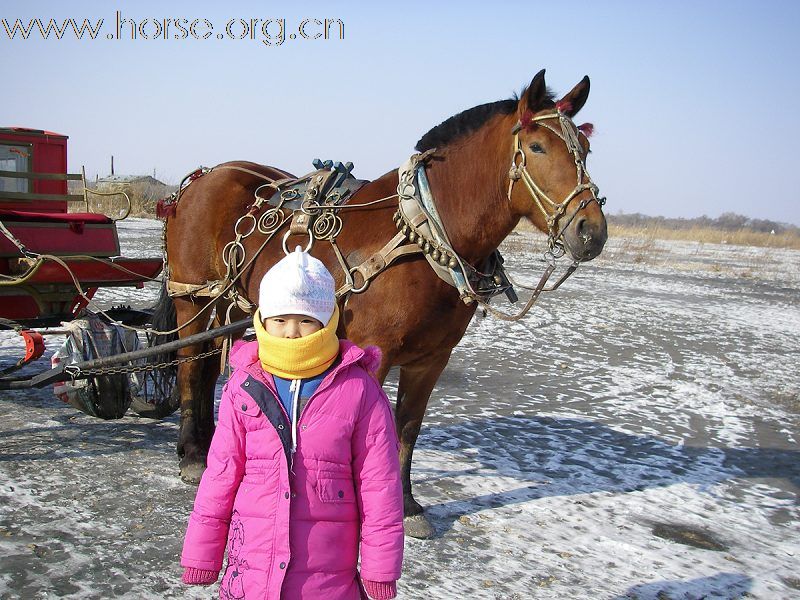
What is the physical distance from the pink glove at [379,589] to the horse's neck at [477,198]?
1926 mm

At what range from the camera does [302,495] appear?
2.03 m

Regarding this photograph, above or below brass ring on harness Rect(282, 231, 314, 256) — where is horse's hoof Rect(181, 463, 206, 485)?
below

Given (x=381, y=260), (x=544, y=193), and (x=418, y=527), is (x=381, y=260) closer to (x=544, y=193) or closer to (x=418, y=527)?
(x=544, y=193)

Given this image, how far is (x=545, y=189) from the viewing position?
341 centimetres

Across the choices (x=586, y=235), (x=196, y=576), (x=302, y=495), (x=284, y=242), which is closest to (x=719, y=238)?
(x=586, y=235)

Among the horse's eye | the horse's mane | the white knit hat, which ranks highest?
the horse's mane

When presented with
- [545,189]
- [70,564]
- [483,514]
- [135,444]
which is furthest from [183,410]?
[545,189]

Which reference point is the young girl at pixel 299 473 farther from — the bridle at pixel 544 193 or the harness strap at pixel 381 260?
the bridle at pixel 544 193

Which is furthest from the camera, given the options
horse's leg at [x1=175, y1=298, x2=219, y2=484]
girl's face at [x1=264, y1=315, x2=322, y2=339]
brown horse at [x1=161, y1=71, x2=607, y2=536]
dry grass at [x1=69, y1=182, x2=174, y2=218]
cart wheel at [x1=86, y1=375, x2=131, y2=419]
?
dry grass at [x1=69, y1=182, x2=174, y2=218]

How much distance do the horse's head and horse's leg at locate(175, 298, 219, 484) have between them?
2.36 meters

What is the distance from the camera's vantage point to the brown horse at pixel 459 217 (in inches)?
133

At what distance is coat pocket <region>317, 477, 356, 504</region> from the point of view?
6.68 feet

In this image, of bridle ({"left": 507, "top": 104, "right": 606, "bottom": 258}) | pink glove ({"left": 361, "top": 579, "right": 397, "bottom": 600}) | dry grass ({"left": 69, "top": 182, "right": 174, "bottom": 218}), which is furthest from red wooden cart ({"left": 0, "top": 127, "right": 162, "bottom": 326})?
dry grass ({"left": 69, "top": 182, "right": 174, "bottom": 218})

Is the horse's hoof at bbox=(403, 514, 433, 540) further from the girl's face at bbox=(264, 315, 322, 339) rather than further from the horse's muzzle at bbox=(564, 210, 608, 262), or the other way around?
the girl's face at bbox=(264, 315, 322, 339)
